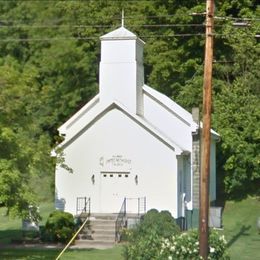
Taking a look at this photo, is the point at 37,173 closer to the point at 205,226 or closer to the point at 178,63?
the point at 205,226

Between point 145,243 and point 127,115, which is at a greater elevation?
point 127,115

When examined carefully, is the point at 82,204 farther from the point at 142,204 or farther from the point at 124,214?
the point at 142,204

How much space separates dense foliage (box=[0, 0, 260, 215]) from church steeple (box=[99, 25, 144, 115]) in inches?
142

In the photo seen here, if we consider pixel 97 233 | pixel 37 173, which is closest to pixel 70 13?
pixel 97 233

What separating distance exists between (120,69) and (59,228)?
9.18 meters

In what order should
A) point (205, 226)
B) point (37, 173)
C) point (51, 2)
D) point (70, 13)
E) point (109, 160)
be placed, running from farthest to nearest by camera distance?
point (51, 2) → point (70, 13) → point (109, 160) → point (37, 173) → point (205, 226)

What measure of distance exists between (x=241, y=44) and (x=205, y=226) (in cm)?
2489

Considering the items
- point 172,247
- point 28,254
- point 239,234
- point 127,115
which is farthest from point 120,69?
point 172,247

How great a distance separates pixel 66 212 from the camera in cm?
3569

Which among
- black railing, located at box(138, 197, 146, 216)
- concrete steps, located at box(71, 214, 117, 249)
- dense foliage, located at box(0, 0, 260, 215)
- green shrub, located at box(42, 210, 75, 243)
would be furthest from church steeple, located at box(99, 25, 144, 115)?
green shrub, located at box(42, 210, 75, 243)

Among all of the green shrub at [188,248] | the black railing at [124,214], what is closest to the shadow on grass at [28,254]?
the black railing at [124,214]

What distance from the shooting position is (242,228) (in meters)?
36.7

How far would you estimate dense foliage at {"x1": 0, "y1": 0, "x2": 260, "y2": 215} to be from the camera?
143 feet

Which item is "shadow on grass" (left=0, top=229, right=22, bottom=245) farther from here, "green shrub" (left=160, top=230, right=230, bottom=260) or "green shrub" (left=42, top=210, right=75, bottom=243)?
"green shrub" (left=160, top=230, right=230, bottom=260)
